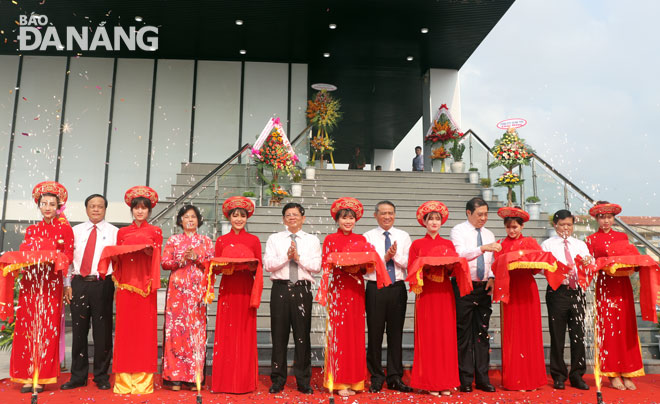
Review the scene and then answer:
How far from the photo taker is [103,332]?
190 inches

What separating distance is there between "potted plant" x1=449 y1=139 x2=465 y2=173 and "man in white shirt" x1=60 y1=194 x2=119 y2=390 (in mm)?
9383

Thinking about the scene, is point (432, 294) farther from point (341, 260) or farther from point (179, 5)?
point (179, 5)

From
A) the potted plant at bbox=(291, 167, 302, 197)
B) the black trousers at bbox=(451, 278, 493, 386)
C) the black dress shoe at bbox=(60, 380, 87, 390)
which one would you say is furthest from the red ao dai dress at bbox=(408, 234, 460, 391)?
the potted plant at bbox=(291, 167, 302, 197)

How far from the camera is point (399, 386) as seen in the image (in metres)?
4.64

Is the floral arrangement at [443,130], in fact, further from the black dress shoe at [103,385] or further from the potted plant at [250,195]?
the black dress shoe at [103,385]

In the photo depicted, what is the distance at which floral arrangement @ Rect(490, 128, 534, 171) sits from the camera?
31.7 feet

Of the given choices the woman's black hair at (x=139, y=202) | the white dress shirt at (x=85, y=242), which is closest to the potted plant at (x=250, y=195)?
the white dress shirt at (x=85, y=242)

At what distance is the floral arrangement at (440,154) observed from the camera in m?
13.5

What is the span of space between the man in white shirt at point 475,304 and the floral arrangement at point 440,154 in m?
8.79

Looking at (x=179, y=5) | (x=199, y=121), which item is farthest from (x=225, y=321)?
(x=199, y=121)

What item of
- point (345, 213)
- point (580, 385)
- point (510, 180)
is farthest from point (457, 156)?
point (345, 213)

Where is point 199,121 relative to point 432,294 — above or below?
above

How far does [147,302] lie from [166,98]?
998 cm

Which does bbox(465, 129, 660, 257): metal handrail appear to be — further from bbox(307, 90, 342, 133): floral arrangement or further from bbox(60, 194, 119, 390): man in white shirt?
bbox(60, 194, 119, 390): man in white shirt
